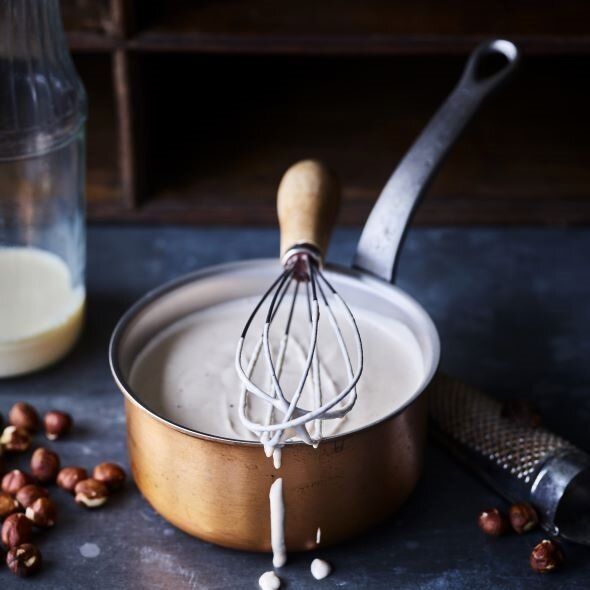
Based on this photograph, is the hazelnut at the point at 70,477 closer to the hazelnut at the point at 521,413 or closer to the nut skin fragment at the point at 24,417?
the nut skin fragment at the point at 24,417

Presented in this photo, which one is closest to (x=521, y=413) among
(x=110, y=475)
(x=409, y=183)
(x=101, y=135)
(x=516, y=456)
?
(x=516, y=456)

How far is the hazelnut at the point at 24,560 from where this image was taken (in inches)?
33.7

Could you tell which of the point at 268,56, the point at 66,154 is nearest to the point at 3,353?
the point at 66,154

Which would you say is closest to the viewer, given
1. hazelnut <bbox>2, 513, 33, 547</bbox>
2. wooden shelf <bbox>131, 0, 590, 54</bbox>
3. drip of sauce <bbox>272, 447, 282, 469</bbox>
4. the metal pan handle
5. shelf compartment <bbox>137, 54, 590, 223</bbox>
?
drip of sauce <bbox>272, 447, 282, 469</bbox>

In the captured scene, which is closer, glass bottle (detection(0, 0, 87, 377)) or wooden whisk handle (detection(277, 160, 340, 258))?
wooden whisk handle (detection(277, 160, 340, 258))

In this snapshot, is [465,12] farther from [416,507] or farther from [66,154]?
[416,507]

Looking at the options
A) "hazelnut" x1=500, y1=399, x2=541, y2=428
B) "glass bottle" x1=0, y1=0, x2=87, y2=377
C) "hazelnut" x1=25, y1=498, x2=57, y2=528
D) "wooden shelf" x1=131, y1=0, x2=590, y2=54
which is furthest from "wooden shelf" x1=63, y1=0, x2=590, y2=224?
"hazelnut" x1=25, y1=498, x2=57, y2=528

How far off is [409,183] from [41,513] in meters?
0.45

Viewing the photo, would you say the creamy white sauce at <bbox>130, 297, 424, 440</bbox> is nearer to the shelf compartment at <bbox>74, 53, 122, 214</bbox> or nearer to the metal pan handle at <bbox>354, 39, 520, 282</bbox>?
the metal pan handle at <bbox>354, 39, 520, 282</bbox>

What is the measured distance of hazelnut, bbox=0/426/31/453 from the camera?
1.00m

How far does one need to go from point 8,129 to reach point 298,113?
59cm

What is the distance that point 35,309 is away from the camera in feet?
3.60

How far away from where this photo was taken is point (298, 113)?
5.07ft

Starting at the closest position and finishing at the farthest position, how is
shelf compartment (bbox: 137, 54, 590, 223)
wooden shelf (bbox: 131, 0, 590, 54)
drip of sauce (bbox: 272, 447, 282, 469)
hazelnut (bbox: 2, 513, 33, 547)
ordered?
drip of sauce (bbox: 272, 447, 282, 469) → hazelnut (bbox: 2, 513, 33, 547) → wooden shelf (bbox: 131, 0, 590, 54) → shelf compartment (bbox: 137, 54, 590, 223)
